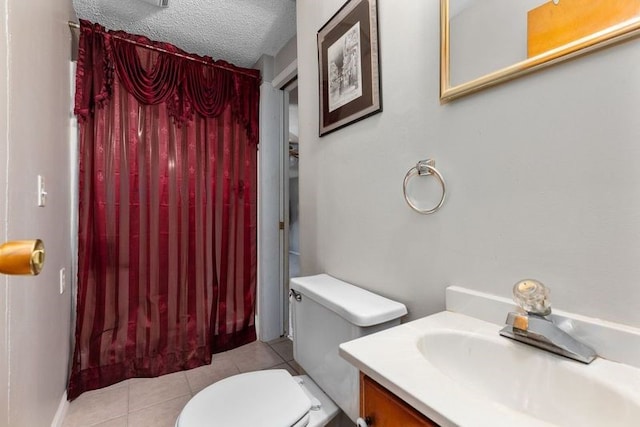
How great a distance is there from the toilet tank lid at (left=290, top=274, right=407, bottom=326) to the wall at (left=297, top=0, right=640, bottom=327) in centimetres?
7

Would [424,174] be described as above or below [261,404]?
above

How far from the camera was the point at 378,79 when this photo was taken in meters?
1.10

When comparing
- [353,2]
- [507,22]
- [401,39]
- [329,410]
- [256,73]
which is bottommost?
[329,410]

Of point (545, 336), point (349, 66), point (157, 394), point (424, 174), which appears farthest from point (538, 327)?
point (157, 394)

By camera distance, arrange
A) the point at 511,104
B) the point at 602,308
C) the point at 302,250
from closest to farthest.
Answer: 1. the point at 602,308
2. the point at 511,104
3. the point at 302,250

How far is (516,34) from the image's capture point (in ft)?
2.37

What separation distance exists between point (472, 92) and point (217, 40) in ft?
6.20

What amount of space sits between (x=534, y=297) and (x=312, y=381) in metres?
0.88

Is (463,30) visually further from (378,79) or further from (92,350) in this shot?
(92,350)

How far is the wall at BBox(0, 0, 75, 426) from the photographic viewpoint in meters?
0.79

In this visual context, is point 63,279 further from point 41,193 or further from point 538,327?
point 538,327

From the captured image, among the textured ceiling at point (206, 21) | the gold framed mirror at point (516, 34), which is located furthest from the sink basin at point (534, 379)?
the textured ceiling at point (206, 21)

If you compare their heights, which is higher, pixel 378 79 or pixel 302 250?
pixel 378 79

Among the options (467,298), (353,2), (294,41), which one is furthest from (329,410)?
(294,41)
